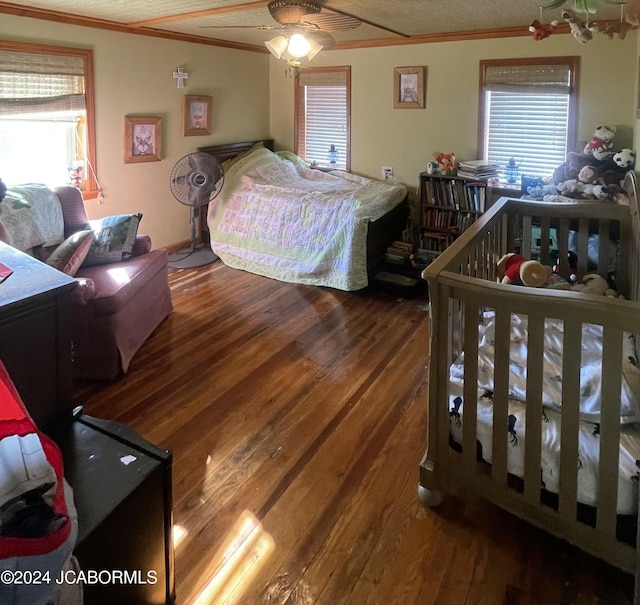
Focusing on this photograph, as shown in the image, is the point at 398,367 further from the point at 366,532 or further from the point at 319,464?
the point at 366,532

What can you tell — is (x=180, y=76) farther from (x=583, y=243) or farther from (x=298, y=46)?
(x=583, y=243)

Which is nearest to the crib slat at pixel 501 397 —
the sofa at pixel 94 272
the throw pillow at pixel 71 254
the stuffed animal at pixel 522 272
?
the stuffed animal at pixel 522 272

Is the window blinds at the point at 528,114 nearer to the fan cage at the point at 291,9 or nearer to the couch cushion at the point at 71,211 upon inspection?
the fan cage at the point at 291,9

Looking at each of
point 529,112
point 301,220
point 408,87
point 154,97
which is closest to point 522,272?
point 301,220

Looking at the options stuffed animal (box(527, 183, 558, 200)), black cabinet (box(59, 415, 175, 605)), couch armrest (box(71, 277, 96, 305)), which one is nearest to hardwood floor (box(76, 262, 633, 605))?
black cabinet (box(59, 415, 175, 605))

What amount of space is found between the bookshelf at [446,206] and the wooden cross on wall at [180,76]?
7.91 ft

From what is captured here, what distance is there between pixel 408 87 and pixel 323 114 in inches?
41.7

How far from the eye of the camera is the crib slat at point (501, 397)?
1.78 m

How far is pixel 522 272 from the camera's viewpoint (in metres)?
2.68

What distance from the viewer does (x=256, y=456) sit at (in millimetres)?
2453

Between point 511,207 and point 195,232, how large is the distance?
3.34m

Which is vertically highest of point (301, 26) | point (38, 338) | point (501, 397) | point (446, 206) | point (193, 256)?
point (301, 26)

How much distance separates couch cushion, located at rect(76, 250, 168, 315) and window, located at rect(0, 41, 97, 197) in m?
1.37

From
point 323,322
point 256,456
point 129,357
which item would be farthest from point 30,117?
point 256,456
